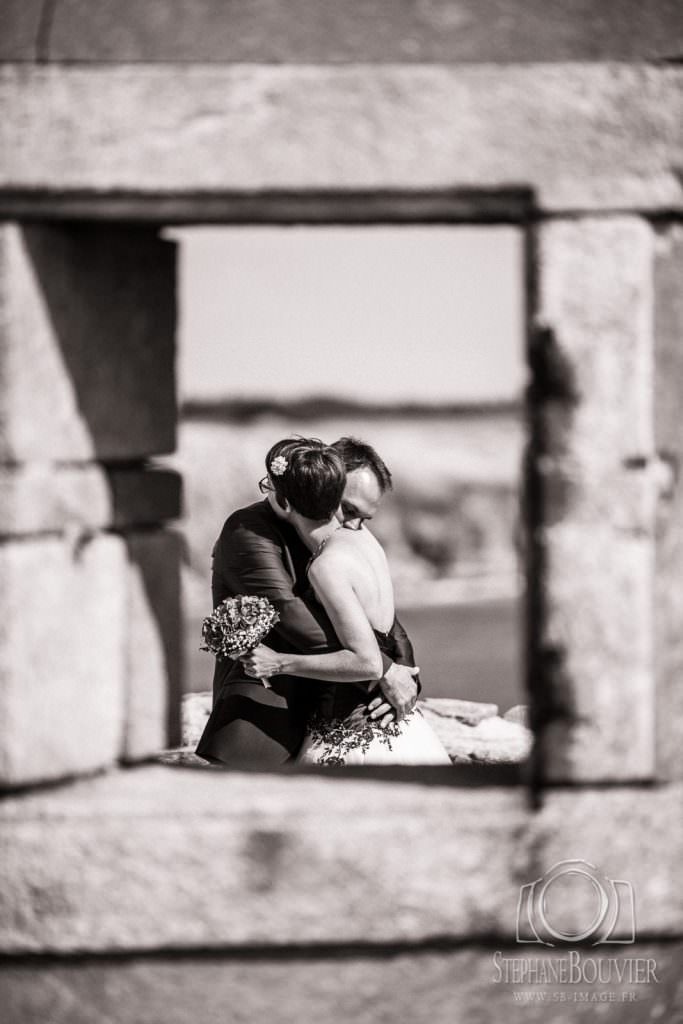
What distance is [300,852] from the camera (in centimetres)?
288

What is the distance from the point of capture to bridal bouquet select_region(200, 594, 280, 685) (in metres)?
3.86

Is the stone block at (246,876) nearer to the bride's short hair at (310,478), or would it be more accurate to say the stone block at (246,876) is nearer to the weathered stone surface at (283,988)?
the weathered stone surface at (283,988)

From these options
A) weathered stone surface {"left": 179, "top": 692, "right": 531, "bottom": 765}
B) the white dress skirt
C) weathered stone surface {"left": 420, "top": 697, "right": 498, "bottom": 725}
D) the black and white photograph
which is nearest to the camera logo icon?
the black and white photograph

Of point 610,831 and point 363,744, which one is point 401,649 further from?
point 610,831

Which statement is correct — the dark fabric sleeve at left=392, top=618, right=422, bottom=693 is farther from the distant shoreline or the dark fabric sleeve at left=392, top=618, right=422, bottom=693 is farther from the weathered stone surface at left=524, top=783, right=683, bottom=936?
the distant shoreline

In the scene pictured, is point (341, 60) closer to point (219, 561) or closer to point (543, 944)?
point (219, 561)

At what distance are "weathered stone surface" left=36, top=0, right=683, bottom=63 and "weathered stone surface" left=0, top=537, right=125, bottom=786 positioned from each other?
1103 mm

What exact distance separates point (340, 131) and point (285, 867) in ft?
→ 5.17

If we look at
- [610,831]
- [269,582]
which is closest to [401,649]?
[269,582]

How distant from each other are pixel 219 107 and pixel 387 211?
419 mm

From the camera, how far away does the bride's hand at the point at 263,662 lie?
12.5ft

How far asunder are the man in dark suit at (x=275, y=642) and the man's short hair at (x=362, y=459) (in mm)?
25

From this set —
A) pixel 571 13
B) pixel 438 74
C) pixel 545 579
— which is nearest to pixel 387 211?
pixel 438 74

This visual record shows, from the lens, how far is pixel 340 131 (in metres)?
2.83
